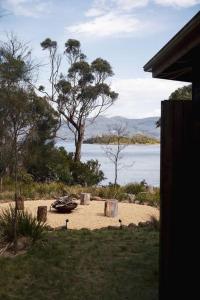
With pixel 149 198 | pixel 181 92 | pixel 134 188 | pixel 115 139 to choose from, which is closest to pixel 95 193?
pixel 134 188

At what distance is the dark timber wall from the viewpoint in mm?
4504

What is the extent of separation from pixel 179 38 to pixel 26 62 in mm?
12242

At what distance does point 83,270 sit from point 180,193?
2689 mm

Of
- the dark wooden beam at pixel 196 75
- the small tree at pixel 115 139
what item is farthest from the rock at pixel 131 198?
the dark wooden beam at pixel 196 75

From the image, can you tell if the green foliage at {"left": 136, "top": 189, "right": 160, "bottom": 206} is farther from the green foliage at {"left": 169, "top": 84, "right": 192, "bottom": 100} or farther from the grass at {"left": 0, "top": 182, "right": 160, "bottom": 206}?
the green foliage at {"left": 169, "top": 84, "right": 192, "bottom": 100}

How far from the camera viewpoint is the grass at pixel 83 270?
572 cm

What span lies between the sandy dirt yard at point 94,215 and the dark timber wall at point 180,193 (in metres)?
6.56

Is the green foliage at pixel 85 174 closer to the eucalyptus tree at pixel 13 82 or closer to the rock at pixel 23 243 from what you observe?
the eucalyptus tree at pixel 13 82

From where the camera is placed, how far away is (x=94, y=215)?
12.9m

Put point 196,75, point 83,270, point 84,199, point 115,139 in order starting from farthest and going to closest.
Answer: point 115,139 → point 84,199 → point 83,270 → point 196,75

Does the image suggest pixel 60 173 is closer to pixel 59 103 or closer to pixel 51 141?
pixel 51 141

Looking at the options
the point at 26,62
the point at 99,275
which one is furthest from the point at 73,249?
the point at 26,62

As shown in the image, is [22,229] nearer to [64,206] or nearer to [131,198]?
[64,206]

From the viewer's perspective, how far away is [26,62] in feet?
49.9
